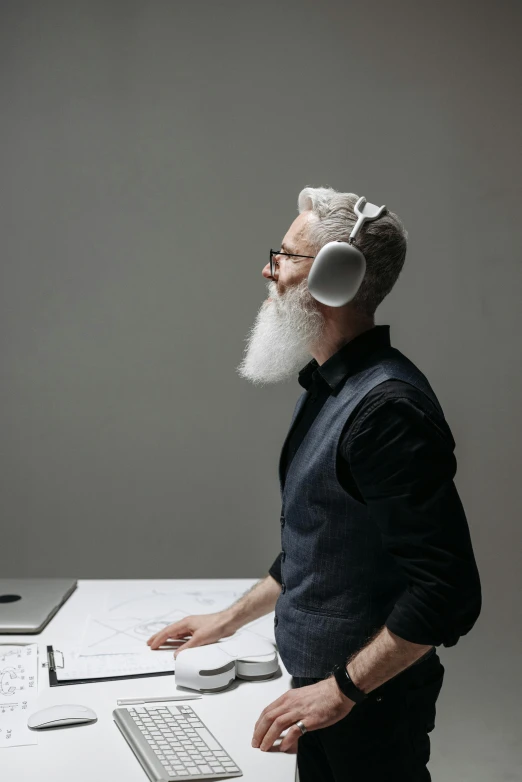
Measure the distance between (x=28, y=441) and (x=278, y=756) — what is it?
2.32 m

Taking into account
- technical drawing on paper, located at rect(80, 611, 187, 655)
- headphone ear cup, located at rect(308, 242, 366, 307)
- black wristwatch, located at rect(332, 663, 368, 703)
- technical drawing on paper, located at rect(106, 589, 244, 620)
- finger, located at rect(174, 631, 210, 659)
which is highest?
headphone ear cup, located at rect(308, 242, 366, 307)

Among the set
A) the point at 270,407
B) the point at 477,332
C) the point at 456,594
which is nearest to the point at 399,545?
the point at 456,594

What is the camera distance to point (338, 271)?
4.50 ft

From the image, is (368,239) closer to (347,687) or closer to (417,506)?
(417,506)

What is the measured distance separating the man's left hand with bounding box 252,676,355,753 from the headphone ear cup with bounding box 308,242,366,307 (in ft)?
2.13

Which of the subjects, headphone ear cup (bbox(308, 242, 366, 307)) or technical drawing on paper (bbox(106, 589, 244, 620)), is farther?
technical drawing on paper (bbox(106, 589, 244, 620))

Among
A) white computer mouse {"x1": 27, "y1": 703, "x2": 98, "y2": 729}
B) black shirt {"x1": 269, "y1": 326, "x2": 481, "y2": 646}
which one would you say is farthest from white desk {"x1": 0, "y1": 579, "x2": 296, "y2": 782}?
black shirt {"x1": 269, "y1": 326, "x2": 481, "y2": 646}

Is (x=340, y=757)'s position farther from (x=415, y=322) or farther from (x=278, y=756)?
(x=415, y=322)

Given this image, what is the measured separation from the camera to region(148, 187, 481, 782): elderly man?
3.89 feet

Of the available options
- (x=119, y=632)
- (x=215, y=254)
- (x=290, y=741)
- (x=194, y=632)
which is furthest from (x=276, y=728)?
(x=215, y=254)

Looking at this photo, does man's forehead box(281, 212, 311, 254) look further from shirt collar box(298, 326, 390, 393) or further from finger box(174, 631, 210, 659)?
finger box(174, 631, 210, 659)

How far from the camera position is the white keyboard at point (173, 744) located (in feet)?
3.49

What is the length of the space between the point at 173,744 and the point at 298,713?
7.8 inches

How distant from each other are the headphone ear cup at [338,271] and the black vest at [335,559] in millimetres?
129
